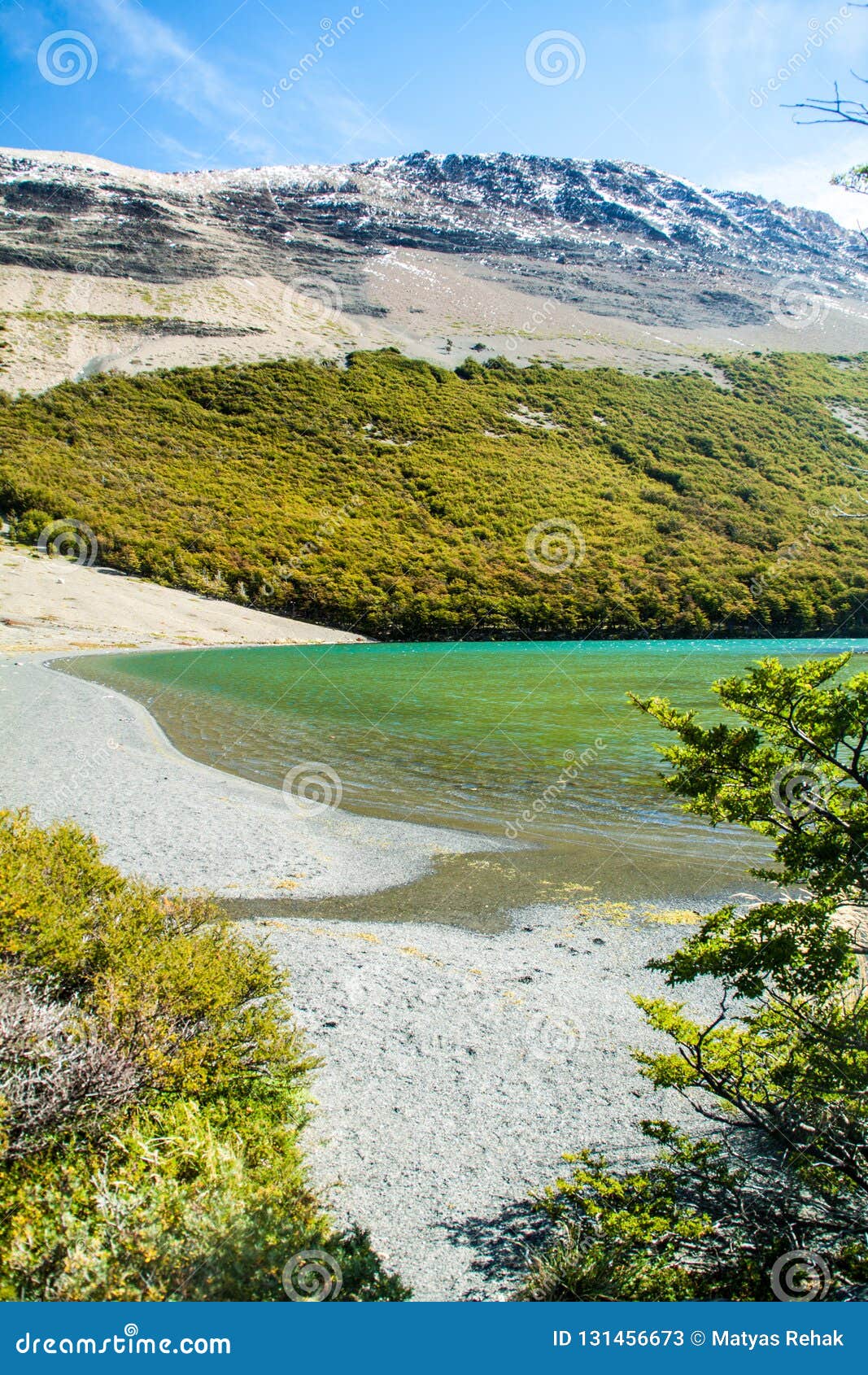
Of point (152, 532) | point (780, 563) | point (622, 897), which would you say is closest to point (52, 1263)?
point (622, 897)

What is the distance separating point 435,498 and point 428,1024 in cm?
6874

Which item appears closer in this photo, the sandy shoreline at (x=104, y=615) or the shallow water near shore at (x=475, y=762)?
the shallow water near shore at (x=475, y=762)

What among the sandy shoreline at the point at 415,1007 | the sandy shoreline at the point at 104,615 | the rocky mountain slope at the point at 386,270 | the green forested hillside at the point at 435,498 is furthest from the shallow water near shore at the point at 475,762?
the rocky mountain slope at the point at 386,270

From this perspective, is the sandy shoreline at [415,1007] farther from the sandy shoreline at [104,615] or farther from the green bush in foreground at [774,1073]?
→ the sandy shoreline at [104,615]

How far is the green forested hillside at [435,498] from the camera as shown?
53.1 m

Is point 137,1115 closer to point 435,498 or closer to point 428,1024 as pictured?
point 428,1024

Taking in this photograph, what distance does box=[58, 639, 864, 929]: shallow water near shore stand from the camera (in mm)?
8336

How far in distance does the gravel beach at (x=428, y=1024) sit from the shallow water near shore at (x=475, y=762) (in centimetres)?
68

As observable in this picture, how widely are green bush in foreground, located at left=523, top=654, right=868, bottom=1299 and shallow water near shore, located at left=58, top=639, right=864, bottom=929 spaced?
9.27 ft

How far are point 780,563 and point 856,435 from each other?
56.7 meters

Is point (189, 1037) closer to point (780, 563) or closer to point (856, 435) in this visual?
point (780, 563)

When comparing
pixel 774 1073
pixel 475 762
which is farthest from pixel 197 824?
pixel 774 1073

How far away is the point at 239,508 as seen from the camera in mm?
58281

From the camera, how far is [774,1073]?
2842mm
